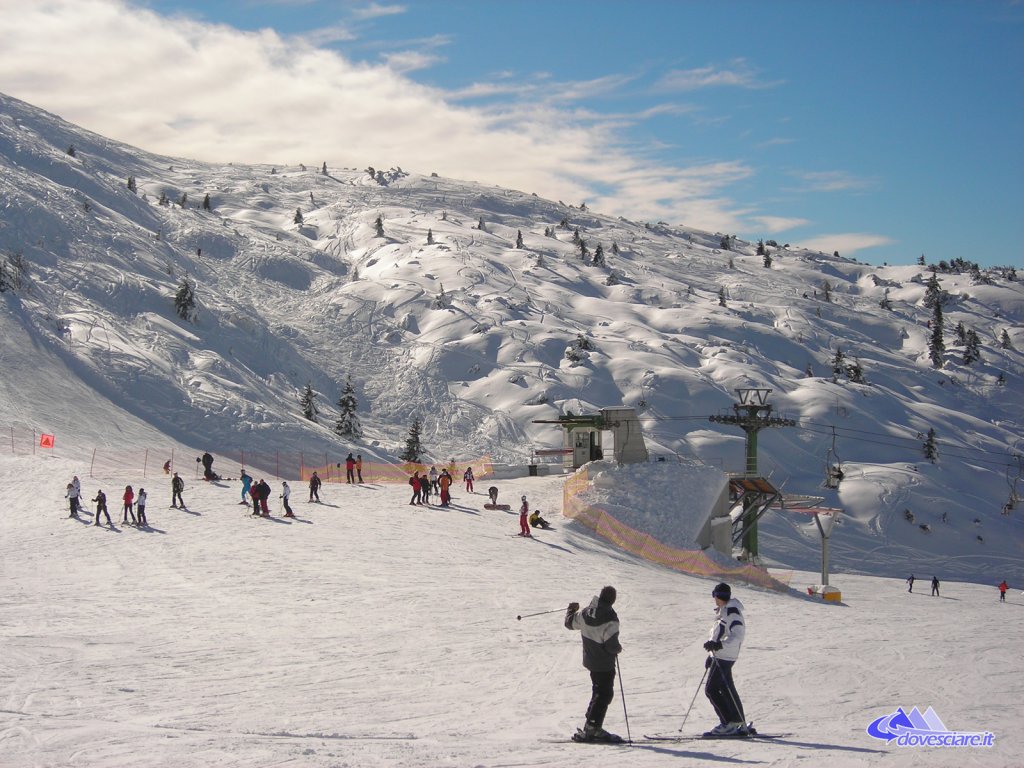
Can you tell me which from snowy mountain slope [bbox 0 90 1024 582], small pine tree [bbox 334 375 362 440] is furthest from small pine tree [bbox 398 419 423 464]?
small pine tree [bbox 334 375 362 440]

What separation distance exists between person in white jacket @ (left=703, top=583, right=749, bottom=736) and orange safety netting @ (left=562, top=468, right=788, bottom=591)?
2003 cm

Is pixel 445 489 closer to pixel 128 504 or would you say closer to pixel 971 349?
pixel 128 504

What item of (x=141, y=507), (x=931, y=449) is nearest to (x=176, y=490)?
(x=141, y=507)

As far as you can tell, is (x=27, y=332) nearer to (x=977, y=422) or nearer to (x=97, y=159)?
(x=97, y=159)

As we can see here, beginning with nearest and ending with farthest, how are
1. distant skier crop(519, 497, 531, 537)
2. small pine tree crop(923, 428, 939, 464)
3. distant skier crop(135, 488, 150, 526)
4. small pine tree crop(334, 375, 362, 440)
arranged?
distant skier crop(135, 488, 150, 526), distant skier crop(519, 497, 531, 537), small pine tree crop(334, 375, 362, 440), small pine tree crop(923, 428, 939, 464)

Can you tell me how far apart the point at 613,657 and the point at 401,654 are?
20.2 feet

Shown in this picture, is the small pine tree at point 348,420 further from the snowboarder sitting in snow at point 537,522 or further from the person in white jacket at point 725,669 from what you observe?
the person in white jacket at point 725,669

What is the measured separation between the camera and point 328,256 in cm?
9575

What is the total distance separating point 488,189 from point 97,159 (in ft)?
183

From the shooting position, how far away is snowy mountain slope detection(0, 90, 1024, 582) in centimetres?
5428

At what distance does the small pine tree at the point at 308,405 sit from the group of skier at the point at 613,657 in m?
51.7

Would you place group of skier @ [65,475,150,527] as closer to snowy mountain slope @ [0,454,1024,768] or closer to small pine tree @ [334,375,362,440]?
snowy mountain slope @ [0,454,1024,768]

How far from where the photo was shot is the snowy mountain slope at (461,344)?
54.3 m

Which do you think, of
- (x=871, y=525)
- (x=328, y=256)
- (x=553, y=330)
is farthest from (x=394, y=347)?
(x=871, y=525)
